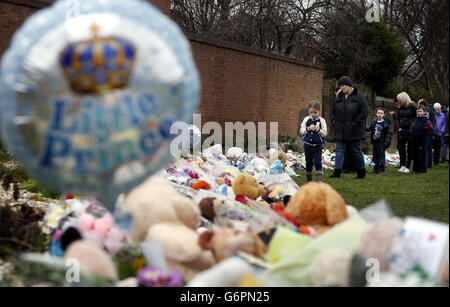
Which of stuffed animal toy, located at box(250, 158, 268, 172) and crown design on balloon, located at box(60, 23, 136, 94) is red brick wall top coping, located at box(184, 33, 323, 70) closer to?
stuffed animal toy, located at box(250, 158, 268, 172)

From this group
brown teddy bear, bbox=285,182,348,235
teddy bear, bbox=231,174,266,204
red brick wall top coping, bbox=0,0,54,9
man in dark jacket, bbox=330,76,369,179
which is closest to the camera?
brown teddy bear, bbox=285,182,348,235

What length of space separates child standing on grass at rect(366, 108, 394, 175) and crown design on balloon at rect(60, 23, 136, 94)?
8.10 meters

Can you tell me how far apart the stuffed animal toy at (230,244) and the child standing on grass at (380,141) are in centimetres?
771

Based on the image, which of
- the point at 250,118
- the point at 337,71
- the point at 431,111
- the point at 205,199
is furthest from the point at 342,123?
the point at 337,71

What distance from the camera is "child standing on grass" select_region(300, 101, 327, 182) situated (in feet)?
23.0

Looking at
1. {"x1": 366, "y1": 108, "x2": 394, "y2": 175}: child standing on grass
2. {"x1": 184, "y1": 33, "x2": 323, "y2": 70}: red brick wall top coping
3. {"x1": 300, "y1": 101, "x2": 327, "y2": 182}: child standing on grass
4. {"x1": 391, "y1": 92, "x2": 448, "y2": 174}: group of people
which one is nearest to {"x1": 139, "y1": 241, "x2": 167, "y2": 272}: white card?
{"x1": 300, "y1": 101, "x2": 327, "y2": 182}: child standing on grass

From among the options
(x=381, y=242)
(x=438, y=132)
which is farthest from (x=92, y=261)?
(x=438, y=132)

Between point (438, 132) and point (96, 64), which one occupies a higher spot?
point (96, 64)

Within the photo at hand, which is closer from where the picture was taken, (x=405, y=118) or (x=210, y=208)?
(x=210, y=208)

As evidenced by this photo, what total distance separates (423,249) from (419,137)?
25.2ft

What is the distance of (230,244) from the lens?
89.7 inches

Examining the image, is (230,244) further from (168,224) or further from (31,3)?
(31,3)

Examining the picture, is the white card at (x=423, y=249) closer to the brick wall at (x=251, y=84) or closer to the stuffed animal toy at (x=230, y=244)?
the stuffed animal toy at (x=230, y=244)

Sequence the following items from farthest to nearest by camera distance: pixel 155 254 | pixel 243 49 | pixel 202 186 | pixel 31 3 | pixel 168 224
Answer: pixel 243 49, pixel 31 3, pixel 202 186, pixel 168 224, pixel 155 254
